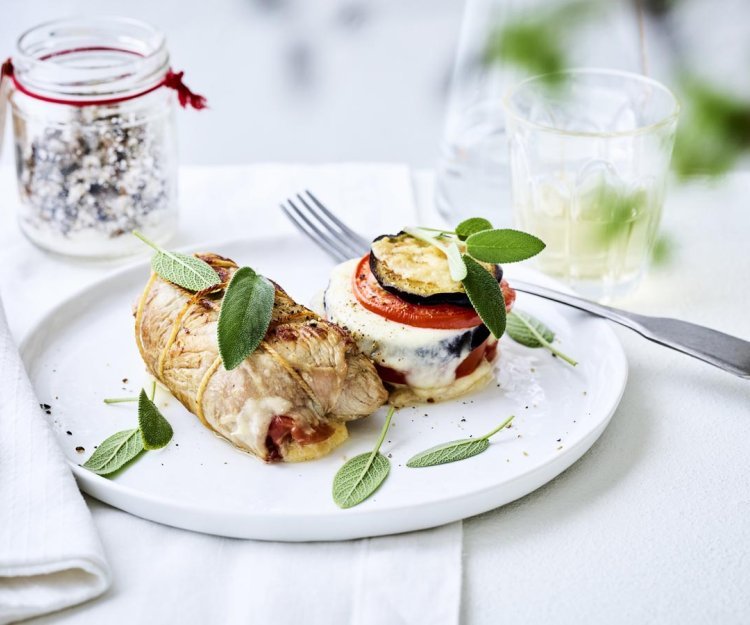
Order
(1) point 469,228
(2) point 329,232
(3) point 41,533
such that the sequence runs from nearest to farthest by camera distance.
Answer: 1. (3) point 41,533
2. (1) point 469,228
3. (2) point 329,232

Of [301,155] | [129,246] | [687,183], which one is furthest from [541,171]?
[301,155]

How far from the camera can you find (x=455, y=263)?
2035 mm

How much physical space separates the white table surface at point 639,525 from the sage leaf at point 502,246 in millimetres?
407

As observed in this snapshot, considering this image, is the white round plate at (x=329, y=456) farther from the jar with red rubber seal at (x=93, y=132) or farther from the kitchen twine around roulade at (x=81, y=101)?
the kitchen twine around roulade at (x=81, y=101)

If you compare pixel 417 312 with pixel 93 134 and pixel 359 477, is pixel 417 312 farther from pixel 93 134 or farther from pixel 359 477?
pixel 93 134

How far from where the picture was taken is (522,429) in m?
2.04

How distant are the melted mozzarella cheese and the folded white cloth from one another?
2.14ft

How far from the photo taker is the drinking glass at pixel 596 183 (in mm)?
2514

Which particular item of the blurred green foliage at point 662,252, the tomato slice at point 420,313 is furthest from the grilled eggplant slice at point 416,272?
the blurred green foliage at point 662,252

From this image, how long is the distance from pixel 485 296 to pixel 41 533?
0.94 metres

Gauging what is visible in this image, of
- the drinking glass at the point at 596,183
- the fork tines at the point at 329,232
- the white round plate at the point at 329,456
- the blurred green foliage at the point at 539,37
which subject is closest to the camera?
the white round plate at the point at 329,456

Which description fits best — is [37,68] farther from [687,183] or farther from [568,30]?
[687,183]

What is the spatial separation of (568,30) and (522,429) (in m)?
1.33

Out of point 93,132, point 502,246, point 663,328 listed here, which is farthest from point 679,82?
point 93,132
